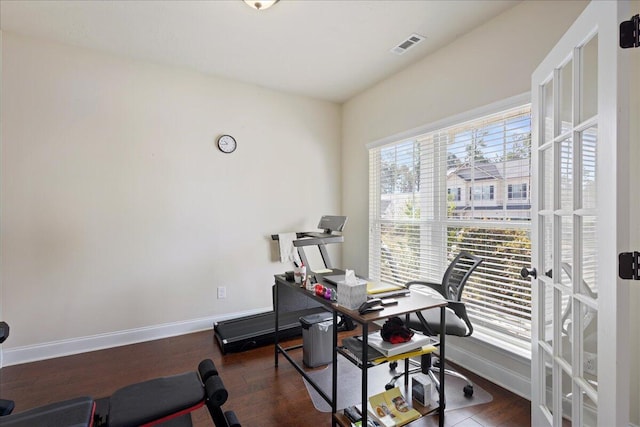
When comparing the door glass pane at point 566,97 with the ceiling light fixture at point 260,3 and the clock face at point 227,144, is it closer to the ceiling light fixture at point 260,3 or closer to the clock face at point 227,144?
the ceiling light fixture at point 260,3

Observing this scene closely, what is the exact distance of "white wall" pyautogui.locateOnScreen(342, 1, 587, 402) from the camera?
2.04 meters

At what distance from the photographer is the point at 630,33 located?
100 centimetres

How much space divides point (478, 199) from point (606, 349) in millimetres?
1545

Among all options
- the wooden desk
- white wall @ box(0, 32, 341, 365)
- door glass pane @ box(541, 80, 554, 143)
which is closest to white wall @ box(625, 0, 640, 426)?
door glass pane @ box(541, 80, 554, 143)

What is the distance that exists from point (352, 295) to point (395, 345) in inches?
13.7

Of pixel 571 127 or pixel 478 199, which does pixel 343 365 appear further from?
pixel 571 127

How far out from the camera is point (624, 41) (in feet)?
3.32

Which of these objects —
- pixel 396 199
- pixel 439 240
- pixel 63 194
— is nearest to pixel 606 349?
pixel 439 240

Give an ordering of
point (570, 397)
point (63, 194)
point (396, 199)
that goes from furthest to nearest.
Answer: point (396, 199), point (63, 194), point (570, 397)

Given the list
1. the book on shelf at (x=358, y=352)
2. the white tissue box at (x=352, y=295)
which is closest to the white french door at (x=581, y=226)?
the book on shelf at (x=358, y=352)

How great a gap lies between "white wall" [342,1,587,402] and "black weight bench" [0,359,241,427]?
196cm

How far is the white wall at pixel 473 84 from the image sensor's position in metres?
2.04

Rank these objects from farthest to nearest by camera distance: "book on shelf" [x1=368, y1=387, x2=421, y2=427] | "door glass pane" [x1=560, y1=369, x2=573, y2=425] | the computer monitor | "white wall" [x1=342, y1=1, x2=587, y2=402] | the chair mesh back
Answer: the computer monitor → the chair mesh back → "white wall" [x1=342, y1=1, x2=587, y2=402] → "book on shelf" [x1=368, y1=387, x2=421, y2=427] → "door glass pane" [x1=560, y1=369, x2=573, y2=425]

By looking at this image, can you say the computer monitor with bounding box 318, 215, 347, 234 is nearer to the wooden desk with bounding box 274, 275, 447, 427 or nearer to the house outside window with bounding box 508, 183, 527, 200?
the wooden desk with bounding box 274, 275, 447, 427
